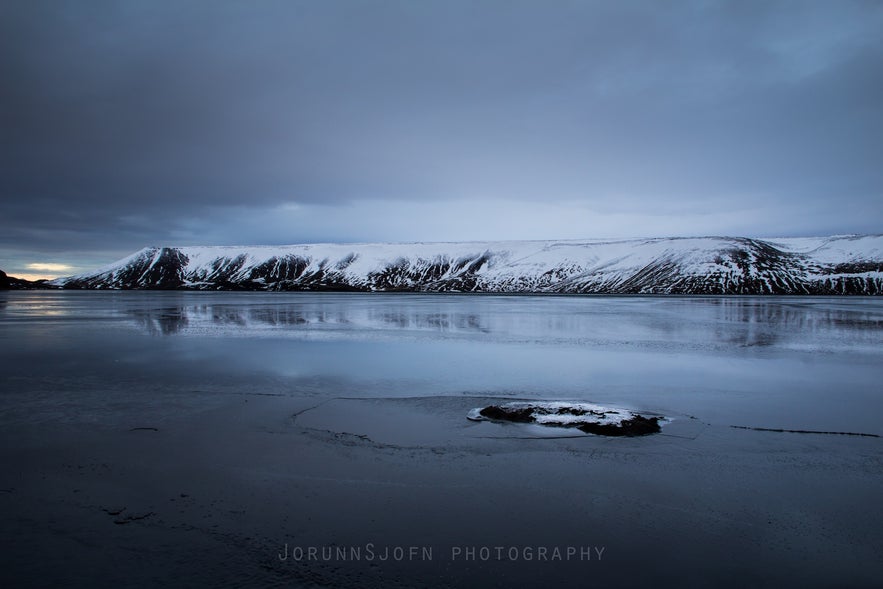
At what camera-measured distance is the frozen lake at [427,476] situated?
13.7 ft

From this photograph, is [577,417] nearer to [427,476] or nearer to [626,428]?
[626,428]

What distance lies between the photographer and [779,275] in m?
152

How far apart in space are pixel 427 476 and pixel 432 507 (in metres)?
0.85

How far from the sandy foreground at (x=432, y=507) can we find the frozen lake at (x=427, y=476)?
0.03 m

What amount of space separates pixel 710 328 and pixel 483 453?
77.7 ft

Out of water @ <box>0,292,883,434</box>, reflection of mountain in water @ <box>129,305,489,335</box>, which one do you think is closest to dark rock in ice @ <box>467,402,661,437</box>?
water @ <box>0,292,883,434</box>

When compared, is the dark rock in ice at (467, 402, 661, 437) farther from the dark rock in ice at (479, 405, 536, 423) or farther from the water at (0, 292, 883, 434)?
the water at (0, 292, 883, 434)

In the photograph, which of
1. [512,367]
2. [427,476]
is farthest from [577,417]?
[512,367]

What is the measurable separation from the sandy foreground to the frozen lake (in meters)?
0.03

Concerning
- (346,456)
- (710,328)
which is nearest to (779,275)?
(710,328)

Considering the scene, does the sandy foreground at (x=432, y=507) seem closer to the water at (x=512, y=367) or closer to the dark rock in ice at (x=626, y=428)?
the dark rock in ice at (x=626, y=428)

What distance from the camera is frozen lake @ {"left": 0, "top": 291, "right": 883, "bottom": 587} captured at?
13.7 feet

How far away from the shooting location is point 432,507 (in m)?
5.12

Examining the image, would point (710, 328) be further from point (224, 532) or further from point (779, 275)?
point (779, 275)
